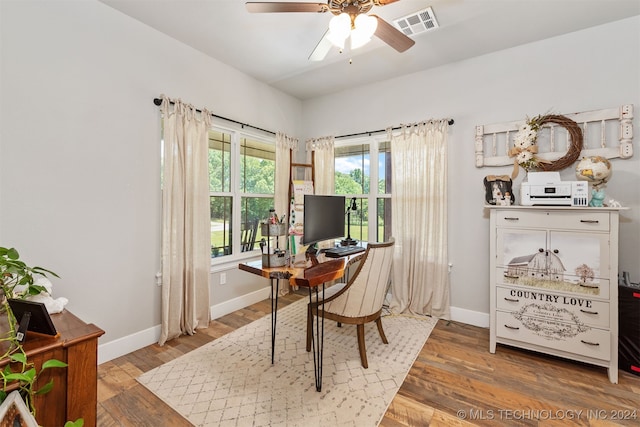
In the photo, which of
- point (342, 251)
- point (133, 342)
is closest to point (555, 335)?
point (342, 251)

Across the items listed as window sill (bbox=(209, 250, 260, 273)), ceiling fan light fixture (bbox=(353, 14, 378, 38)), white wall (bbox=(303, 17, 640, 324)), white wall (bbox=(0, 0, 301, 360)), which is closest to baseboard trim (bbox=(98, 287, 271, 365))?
white wall (bbox=(0, 0, 301, 360))

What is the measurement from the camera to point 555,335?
222 cm

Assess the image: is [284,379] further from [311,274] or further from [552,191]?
[552,191]

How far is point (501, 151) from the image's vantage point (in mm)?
2834

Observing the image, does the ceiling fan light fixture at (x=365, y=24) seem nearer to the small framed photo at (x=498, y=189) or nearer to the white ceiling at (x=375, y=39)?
the white ceiling at (x=375, y=39)

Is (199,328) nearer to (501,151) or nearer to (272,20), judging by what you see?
(272,20)

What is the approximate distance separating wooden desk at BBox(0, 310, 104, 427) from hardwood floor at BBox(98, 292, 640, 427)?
640 millimetres

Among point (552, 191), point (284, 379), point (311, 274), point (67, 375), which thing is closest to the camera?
point (67, 375)

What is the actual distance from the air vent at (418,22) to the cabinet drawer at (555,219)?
65.4 inches

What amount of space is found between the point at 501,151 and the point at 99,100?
359cm

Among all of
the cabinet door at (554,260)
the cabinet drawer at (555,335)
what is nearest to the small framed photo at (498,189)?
the cabinet door at (554,260)

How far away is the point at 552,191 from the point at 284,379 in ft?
8.34

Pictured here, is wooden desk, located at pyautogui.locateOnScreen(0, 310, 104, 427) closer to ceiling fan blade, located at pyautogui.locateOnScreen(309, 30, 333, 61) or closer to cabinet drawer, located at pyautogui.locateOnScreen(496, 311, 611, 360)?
ceiling fan blade, located at pyautogui.locateOnScreen(309, 30, 333, 61)

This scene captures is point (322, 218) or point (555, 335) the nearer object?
point (555, 335)
